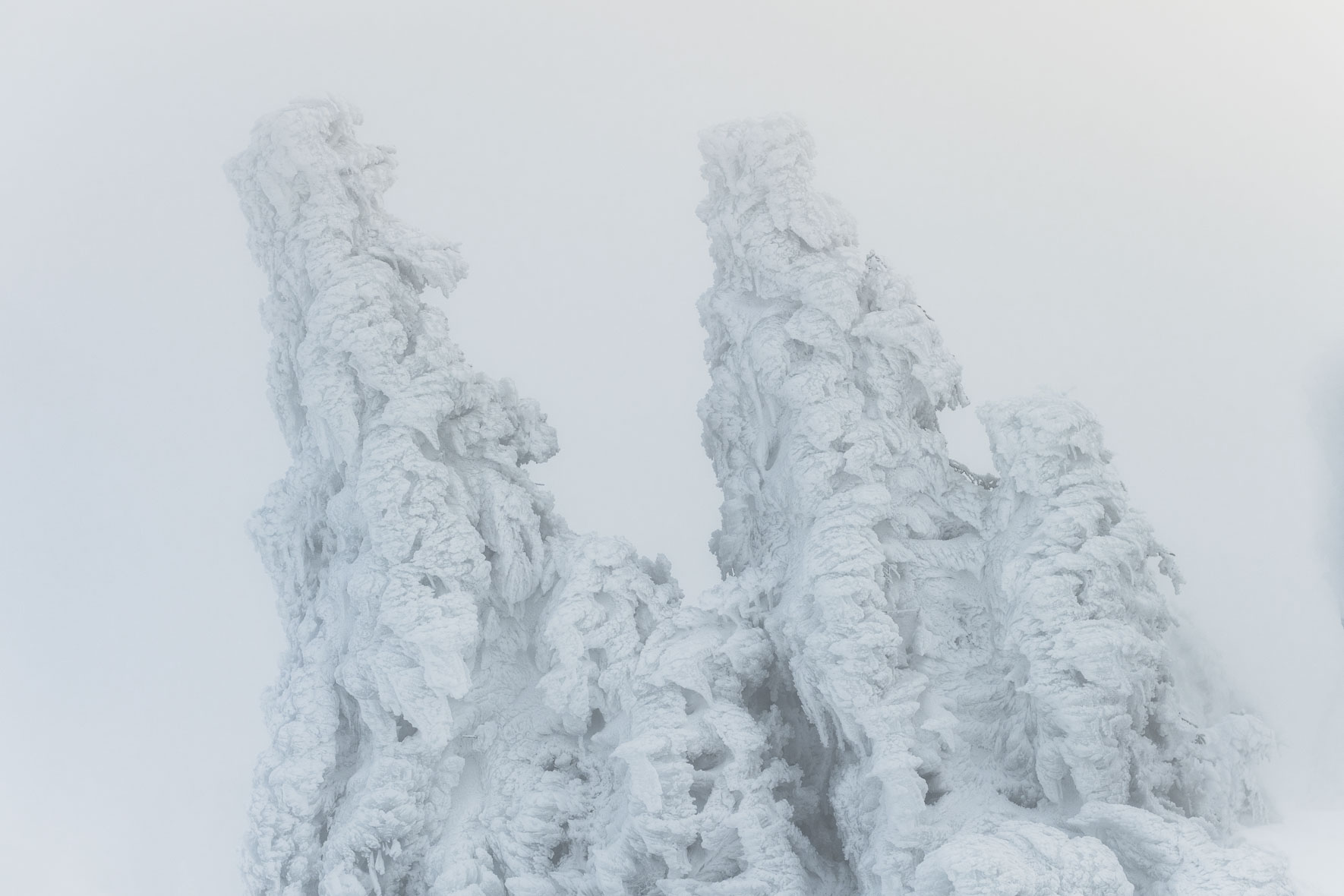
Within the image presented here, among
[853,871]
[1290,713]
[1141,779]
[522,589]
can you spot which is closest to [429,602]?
[522,589]

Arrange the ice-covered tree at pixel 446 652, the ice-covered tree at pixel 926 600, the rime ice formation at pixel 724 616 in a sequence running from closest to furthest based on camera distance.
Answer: the ice-covered tree at pixel 926 600
the rime ice formation at pixel 724 616
the ice-covered tree at pixel 446 652

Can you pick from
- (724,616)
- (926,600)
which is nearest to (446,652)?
(724,616)

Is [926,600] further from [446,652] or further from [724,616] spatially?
[446,652]

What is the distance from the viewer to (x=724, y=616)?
4.34 metres

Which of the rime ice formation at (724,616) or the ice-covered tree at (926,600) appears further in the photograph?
the rime ice formation at (724,616)

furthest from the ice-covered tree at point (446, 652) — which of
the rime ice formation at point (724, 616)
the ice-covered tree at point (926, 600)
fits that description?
the ice-covered tree at point (926, 600)

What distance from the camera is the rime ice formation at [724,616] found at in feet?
13.0

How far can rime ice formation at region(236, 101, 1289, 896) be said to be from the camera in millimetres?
3963

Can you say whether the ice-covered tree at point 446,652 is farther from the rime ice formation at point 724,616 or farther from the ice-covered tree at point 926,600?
the ice-covered tree at point 926,600

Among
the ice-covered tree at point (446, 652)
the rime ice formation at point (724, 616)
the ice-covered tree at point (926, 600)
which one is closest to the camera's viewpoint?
the ice-covered tree at point (926, 600)

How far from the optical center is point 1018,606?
155 inches

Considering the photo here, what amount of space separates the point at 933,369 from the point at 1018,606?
2.43 feet

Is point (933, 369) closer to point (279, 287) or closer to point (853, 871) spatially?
point (853, 871)

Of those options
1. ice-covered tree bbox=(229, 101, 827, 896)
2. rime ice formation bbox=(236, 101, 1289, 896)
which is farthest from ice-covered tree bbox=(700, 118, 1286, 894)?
ice-covered tree bbox=(229, 101, 827, 896)
